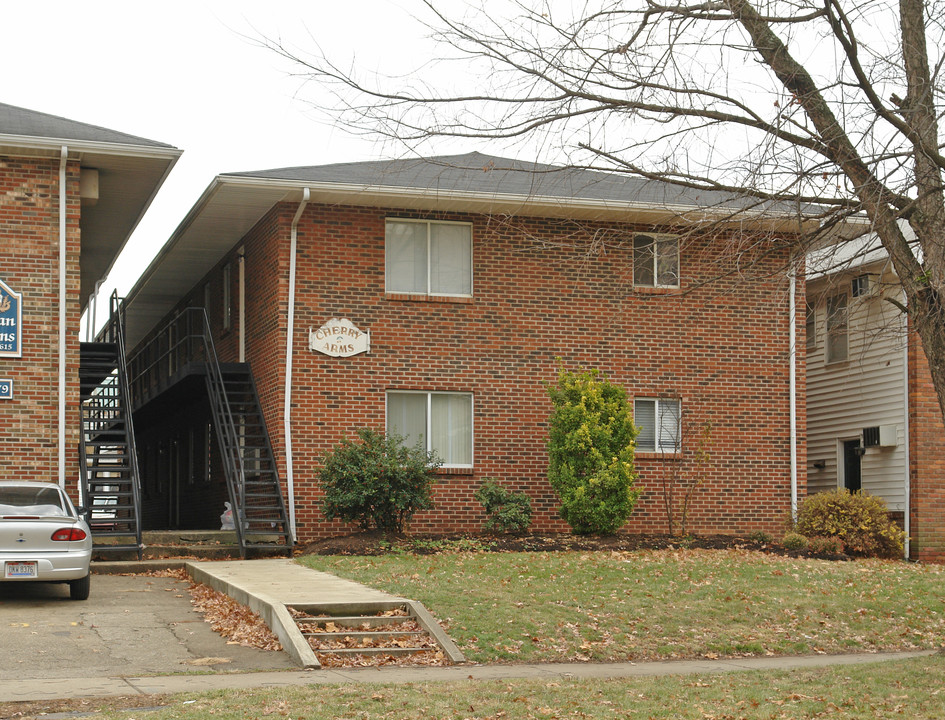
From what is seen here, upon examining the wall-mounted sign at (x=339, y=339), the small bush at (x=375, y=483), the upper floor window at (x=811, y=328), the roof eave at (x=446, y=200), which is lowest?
the small bush at (x=375, y=483)

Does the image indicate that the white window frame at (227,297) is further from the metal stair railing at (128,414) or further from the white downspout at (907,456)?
the white downspout at (907,456)

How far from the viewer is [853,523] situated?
1908 cm

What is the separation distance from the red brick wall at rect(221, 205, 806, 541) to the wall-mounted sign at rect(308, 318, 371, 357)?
0.38ft

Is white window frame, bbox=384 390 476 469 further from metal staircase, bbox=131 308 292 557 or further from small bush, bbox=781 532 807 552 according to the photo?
small bush, bbox=781 532 807 552

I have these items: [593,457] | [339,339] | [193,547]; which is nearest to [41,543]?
[193,547]

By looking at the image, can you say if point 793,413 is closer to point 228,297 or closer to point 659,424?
point 659,424

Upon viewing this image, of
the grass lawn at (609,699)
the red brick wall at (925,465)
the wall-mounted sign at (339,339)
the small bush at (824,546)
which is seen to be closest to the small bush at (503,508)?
the wall-mounted sign at (339,339)

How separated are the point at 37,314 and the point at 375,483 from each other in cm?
556

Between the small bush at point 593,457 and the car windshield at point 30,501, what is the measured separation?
788cm

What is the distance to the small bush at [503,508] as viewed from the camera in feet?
60.7

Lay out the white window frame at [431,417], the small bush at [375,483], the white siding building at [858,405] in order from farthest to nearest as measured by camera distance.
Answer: the white siding building at [858,405] < the white window frame at [431,417] < the small bush at [375,483]

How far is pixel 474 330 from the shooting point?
19797 millimetres

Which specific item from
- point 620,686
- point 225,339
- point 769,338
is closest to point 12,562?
point 620,686

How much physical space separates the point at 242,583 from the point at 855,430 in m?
14.3
